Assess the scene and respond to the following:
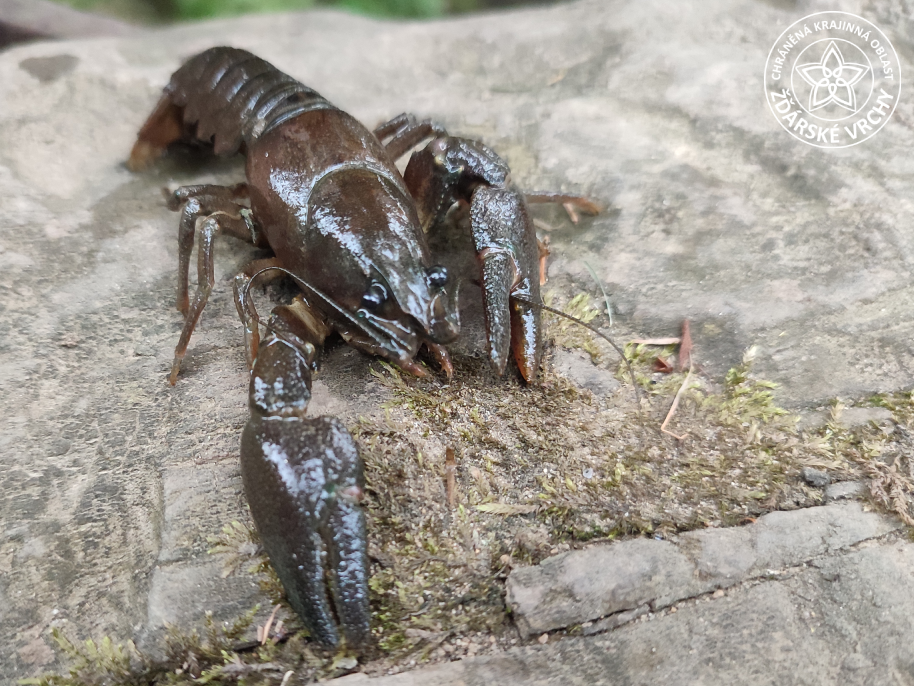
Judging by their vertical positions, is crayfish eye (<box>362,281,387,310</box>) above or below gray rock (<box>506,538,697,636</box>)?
above

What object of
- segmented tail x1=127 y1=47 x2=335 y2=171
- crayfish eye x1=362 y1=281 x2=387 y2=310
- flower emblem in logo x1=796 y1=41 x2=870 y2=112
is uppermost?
flower emblem in logo x1=796 y1=41 x2=870 y2=112

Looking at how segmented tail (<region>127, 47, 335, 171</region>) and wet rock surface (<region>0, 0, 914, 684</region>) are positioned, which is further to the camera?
segmented tail (<region>127, 47, 335, 171</region>)

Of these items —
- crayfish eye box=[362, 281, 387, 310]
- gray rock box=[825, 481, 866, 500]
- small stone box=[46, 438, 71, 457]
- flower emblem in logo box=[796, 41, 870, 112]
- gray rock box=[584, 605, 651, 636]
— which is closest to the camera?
gray rock box=[584, 605, 651, 636]

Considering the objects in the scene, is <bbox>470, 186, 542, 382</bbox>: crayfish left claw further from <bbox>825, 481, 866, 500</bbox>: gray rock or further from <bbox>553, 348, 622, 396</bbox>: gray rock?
<bbox>825, 481, 866, 500</bbox>: gray rock

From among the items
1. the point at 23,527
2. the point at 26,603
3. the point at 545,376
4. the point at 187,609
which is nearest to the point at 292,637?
the point at 187,609

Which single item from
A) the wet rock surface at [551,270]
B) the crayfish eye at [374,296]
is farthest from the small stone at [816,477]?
the crayfish eye at [374,296]

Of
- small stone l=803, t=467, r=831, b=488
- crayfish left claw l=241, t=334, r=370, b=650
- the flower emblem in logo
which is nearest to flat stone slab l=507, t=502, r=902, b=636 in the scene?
small stone l=803, t=467, r=831, b=488

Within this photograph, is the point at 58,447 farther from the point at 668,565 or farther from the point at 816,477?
the point at 816,477
